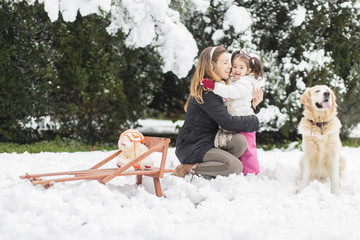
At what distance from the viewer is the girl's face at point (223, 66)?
400 centimetres

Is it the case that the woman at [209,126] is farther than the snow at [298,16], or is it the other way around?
the snow at [298,16]

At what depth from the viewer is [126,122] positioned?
772 centimetres

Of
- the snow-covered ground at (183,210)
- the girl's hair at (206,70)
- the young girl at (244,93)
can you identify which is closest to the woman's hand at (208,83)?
the young girl at (244,93)

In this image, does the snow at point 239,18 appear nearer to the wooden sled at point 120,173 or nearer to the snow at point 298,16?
the snow at point 298,16

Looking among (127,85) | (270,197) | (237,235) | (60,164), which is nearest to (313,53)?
(127,85)

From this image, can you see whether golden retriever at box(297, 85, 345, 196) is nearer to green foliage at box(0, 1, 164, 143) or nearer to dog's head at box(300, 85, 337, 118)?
dog's head at box(300, 85, 337, 118)

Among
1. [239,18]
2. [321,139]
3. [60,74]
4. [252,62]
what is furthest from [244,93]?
[60,74]

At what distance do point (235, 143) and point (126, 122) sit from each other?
158 inches

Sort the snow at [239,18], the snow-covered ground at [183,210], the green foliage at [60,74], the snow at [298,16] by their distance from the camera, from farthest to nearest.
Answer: the snow at [298,16], the snow at [239,18], the green foliage at [60,74], the snow-covered ground at [183,210]

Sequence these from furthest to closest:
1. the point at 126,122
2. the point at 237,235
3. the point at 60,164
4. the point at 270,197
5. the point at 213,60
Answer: the point at 126,122, the point at 60,164, the point at 213,60, the point at 270,197, the point at 237,235

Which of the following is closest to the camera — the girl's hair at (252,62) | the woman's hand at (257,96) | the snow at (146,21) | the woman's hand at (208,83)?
the woman's hand at (208,83)

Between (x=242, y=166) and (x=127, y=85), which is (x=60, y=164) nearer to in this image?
(x=242, y=166)

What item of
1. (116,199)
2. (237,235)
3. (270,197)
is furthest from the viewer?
(270,197)

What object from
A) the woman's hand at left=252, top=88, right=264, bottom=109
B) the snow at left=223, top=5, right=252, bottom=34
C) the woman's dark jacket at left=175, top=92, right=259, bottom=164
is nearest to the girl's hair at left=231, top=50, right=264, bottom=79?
the woman's hand at left=252, top=88, right=264, bottom=109
